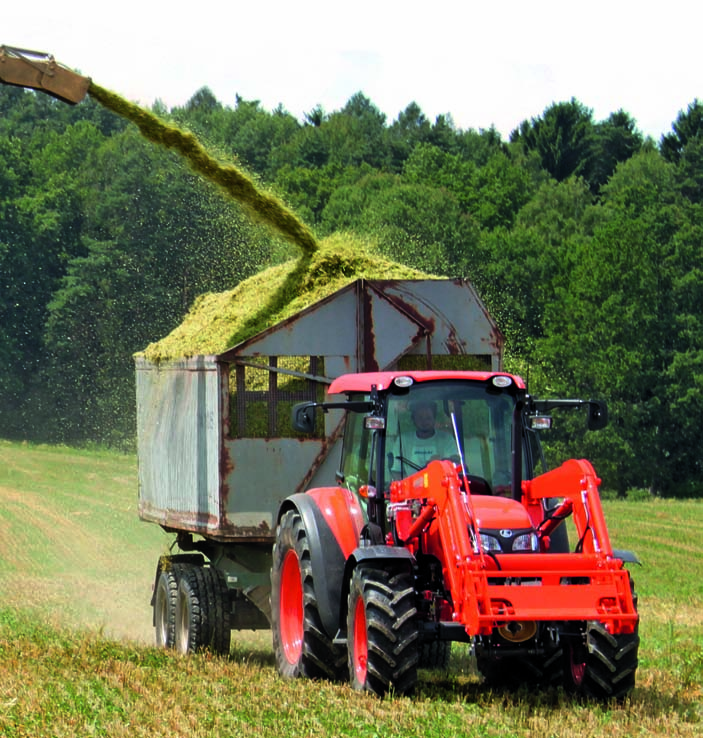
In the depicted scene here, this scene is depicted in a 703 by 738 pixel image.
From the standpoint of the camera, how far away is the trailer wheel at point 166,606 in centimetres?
1228

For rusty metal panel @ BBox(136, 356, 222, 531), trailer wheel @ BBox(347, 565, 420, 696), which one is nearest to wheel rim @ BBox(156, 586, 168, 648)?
rusty metal panel @ BBox(136, 356, 222, 531)

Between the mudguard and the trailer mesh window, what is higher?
the trailer mesh window

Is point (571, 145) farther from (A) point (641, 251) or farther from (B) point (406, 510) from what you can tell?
(B) point (406, 510)

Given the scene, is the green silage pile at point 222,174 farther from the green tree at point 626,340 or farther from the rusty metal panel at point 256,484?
the green tree at point 626,340

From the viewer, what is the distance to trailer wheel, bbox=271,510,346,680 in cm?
938

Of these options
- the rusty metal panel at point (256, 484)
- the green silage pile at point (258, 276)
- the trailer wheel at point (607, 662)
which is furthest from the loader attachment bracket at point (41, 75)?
the trailer wheel at point (607, 662)

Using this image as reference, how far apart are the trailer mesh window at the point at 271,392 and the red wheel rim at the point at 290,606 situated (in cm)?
153

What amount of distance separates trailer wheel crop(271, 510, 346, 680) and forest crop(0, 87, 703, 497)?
2984 cm

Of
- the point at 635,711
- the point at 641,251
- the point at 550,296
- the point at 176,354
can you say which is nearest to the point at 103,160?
the point at 550,296

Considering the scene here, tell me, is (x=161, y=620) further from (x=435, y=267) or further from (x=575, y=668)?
(x=435, y=267)

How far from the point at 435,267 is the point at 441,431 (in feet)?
148

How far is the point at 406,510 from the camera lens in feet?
29.3

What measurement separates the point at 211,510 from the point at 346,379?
2015 mm

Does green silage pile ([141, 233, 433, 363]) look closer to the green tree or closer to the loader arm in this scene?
the loader arm
